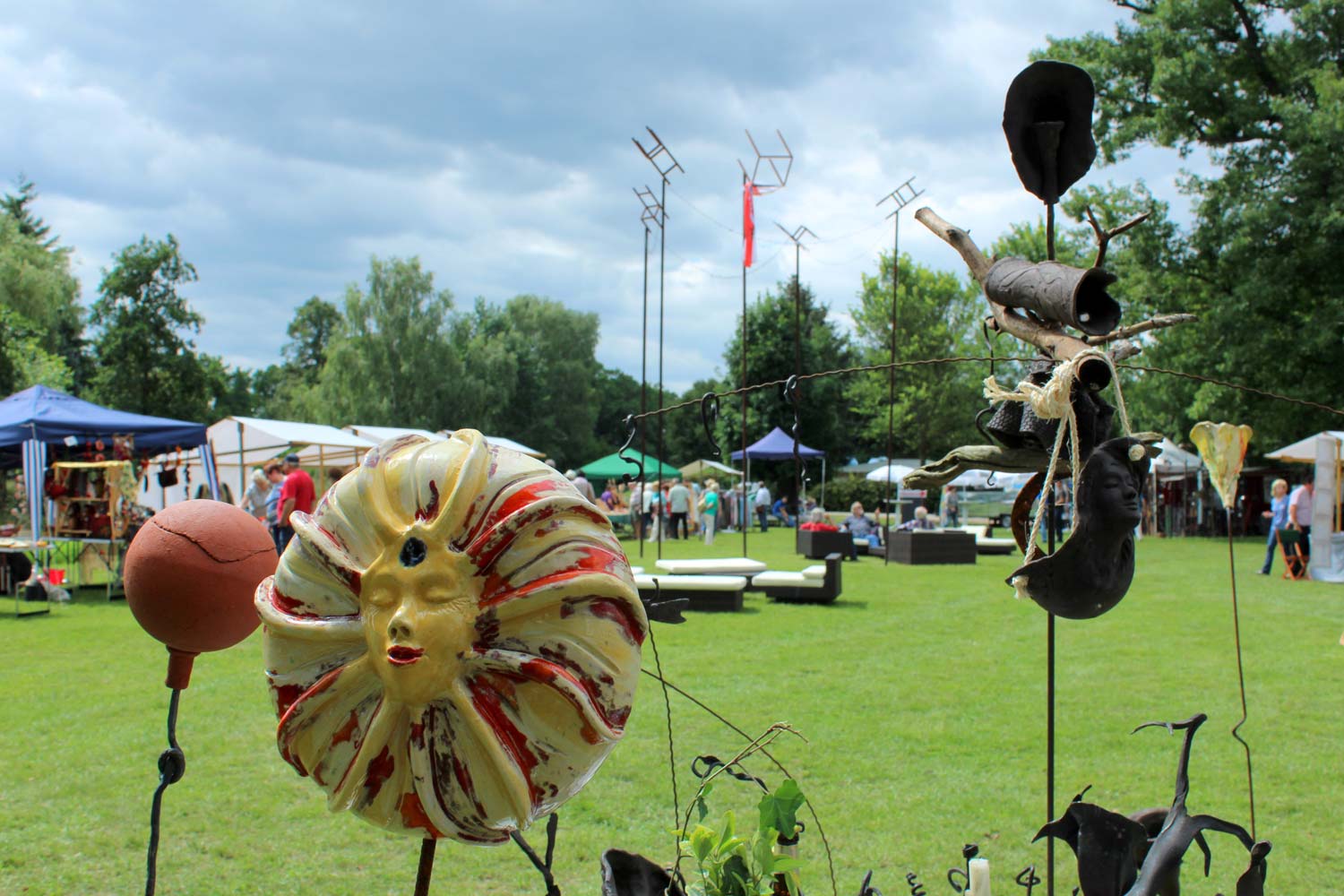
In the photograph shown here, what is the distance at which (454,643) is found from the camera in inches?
58.2

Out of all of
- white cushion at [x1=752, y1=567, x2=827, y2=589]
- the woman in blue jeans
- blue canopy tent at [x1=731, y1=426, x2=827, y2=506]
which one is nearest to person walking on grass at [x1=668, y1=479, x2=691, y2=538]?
blue canopy tent at [x1=731, y1=426, x2=827, y2=506]

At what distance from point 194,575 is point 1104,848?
75.7 inches

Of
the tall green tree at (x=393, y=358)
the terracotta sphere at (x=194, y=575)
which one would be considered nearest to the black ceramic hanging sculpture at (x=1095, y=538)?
the terracotta sphere at (x=194, y=575)

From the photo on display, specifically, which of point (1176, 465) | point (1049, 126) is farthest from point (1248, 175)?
point (1049, 126)

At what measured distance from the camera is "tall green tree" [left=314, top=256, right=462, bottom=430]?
145 ft

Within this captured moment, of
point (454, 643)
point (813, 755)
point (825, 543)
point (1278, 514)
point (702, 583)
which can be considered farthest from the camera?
point (825, 543)

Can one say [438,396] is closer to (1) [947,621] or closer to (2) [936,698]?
(1) [947,621]

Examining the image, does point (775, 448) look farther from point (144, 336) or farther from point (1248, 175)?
point (144, 336)

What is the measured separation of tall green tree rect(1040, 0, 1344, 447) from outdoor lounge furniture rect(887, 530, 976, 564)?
28.0 ft

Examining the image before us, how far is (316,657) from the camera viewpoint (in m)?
1.58

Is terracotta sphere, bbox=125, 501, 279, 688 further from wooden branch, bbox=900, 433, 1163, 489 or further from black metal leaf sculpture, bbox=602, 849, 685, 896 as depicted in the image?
wooden branch, bbox=900, 433, 1163, 489

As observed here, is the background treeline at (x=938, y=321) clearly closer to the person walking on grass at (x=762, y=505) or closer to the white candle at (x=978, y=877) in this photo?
the white candle at (x=978, y=877)

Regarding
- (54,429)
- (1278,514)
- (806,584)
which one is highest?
(54,429)

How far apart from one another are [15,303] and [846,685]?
31674 mm
